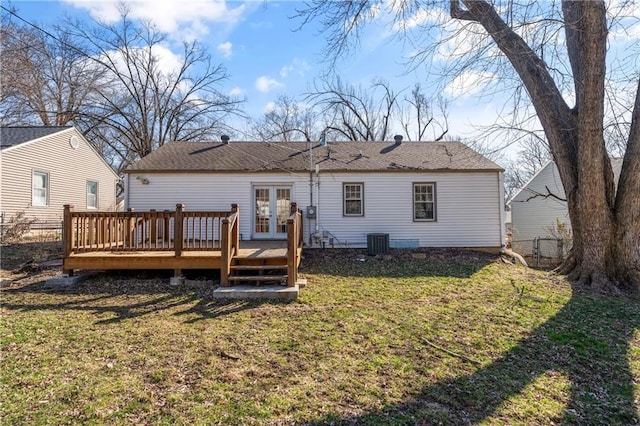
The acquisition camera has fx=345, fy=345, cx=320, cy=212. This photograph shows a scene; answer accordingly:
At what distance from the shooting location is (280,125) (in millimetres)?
28531

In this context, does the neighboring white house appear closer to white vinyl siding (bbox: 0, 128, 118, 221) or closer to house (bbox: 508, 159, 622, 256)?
white vinyl siding (bbox: 0, 128, 118, 221)

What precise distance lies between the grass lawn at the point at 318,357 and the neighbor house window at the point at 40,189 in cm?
899

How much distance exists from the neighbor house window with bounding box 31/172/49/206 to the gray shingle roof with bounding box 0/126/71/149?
1.35m

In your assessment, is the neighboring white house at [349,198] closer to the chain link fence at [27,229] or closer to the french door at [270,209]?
the french door at [270,209]

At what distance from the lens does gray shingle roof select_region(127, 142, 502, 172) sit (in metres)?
11.4

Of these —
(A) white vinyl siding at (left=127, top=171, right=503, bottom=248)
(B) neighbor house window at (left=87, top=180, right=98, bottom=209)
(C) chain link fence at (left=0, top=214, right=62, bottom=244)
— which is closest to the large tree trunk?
(A) white vinyl siding at (left=127, top=171, right=503, bottom=248)

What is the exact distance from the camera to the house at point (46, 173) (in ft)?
41.6

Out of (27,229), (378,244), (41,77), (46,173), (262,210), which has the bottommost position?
(378,244)

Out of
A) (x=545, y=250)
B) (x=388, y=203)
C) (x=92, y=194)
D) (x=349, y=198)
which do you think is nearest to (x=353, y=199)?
(x=349, y=198)

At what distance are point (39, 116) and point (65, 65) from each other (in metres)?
3.72

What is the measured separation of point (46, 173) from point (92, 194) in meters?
3.07

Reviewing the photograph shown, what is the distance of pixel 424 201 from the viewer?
11.5 m

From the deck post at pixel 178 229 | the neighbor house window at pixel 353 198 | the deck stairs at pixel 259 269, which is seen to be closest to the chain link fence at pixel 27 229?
the deck post at pixel 178 229

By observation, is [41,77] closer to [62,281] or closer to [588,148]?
[62,281]
